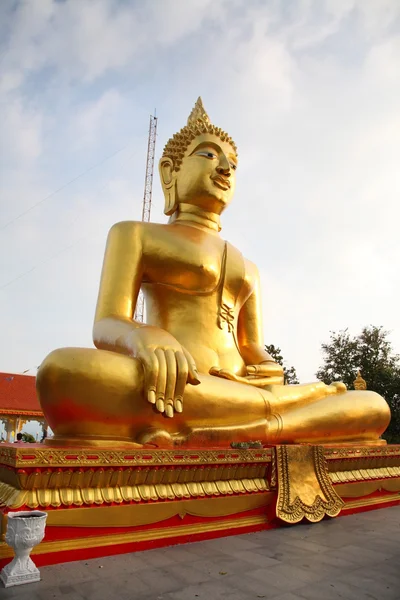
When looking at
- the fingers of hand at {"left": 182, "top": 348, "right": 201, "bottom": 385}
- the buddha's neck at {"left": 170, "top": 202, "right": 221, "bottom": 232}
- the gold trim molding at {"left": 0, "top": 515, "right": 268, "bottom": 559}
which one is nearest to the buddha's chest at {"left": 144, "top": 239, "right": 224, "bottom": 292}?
the buddha's neck at {"left": 170, "top": 202, "right": 221, "bottom": 232}

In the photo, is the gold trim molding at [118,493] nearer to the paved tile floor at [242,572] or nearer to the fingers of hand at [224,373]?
the paved tile floor at [242,572]

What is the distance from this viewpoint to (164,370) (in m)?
3.83

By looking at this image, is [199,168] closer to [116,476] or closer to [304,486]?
[304,486]

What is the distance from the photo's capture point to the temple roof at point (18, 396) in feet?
52.6

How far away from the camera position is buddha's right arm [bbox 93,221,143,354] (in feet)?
14.7

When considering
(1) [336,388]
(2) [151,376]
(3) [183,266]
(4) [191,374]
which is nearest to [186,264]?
(3) [183,266]

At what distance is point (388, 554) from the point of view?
3.28 meters

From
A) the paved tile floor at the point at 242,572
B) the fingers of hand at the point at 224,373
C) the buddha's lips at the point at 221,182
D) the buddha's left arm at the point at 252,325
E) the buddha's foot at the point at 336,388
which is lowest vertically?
the paved tile floor at the point at 242,572

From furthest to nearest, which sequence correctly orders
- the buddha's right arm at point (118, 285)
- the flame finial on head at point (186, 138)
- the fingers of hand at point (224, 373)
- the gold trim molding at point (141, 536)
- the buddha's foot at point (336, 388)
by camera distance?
1. the flame finial on head at point (186, 138)
2. the buddha's foot at point (336, 388)
3. the fingers of hand at point (224, 373)
4. the buddha's right arm at point (118, 285)
5. the gold trim molding at point (141, 536)

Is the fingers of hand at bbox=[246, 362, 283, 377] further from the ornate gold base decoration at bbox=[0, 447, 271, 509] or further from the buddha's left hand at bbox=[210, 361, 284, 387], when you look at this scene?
the ornate gold base decoration at bbox=[0, 447, 271, 509]

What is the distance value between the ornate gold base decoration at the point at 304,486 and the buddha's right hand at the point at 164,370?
1129 mm

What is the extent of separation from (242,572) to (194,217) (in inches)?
169

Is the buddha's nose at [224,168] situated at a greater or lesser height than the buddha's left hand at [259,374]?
greater

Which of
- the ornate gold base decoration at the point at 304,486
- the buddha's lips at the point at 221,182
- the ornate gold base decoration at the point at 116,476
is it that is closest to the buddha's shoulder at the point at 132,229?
the buddha's lips at the point at 221,182
